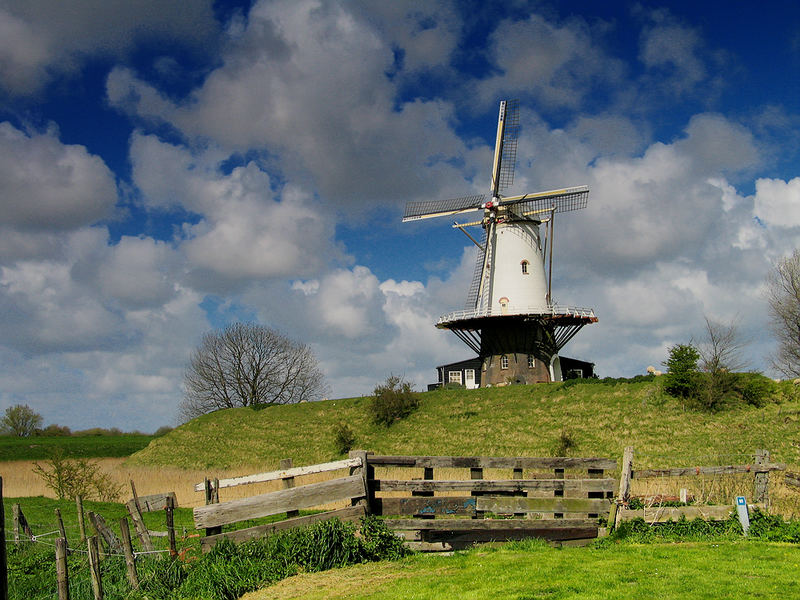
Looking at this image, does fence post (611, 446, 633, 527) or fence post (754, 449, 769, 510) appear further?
fence post (754, 449, 769, 510)

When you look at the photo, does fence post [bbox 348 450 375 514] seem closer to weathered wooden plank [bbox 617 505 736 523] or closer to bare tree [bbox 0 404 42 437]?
weathered wooden plank [bbox 617 505 736 523]

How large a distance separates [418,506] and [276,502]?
9.14ft

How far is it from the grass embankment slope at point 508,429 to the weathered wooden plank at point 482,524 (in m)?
13.7

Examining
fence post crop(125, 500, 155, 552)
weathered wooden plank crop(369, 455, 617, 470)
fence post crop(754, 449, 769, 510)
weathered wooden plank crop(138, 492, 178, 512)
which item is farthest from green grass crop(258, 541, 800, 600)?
weathered wooden plank crop(138, 492, 178, 512)

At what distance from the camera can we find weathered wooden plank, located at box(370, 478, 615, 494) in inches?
510

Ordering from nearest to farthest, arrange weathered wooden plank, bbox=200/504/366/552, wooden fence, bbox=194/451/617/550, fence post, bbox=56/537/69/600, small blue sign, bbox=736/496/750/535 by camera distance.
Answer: fence post, bbox=56/537/69/600
weathered wooden plank, bbox=200/504/366/552
wooden fence, bbox=194/451/617/550
small blue sign, bbox=736/496/750/535

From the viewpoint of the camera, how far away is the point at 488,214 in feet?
178

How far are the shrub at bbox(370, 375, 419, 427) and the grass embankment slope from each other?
0.69m

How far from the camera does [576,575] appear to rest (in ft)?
31.7

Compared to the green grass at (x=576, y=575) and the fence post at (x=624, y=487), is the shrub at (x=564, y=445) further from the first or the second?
the green grass at (x=576, y=575)

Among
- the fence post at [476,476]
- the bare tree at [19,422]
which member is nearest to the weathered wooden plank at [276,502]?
the fence post at [476,476]

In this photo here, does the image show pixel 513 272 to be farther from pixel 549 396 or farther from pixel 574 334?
pixel 549 396

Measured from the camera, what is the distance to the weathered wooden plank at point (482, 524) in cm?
1272

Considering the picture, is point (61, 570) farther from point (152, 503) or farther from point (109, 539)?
point (152, 503)
